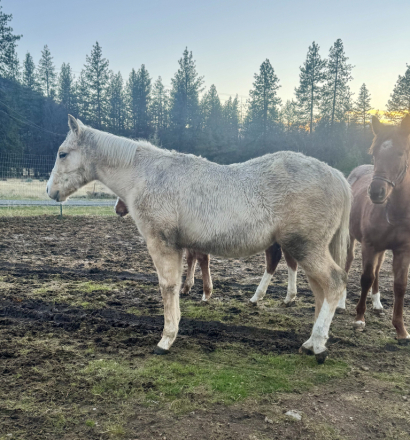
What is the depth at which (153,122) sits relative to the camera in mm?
44000

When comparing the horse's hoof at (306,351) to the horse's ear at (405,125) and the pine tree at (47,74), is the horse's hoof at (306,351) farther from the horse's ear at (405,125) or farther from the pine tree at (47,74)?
the pine tree at (47,74)

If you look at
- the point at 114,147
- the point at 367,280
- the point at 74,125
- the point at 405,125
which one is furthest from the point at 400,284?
the point at 74,125

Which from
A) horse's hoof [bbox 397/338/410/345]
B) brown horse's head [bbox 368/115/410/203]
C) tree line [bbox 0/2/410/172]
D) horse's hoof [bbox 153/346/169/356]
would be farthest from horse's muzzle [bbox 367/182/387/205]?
tree line [bbox 0/2/410/172]

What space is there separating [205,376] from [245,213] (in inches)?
62.2

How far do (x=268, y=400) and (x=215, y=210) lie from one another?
1750 millimetres

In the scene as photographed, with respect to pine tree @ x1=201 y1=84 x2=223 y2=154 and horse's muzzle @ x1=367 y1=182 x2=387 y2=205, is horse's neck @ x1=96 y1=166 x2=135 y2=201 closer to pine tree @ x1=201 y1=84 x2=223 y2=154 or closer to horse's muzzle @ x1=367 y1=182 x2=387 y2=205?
horse's muzzle @ x1=367 y1=182 x2=387 y2=205

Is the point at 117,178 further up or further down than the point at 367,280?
further up

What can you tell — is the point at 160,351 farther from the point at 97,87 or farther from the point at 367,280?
the point at 97,87

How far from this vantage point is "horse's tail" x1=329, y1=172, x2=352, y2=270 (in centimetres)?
350

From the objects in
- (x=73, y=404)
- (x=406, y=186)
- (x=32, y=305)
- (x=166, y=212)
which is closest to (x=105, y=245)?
(x=32, y=305)

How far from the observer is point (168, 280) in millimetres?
3529

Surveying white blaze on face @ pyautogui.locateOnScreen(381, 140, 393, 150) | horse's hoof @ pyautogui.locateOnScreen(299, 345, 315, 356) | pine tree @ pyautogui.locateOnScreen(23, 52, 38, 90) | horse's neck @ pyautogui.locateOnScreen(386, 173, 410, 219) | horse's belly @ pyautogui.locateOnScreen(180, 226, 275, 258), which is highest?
pine tree @ pyautogui.locateOnScreen(23, 52, 38, 90)

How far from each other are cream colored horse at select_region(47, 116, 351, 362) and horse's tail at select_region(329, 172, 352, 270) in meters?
0.01

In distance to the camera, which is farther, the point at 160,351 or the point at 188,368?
the point at 160,351
